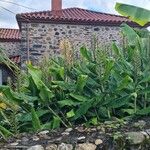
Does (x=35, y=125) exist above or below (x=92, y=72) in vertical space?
below

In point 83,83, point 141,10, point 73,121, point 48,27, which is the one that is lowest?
point 48,27

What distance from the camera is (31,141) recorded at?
4.48 metres

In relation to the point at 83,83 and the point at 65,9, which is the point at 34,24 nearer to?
the point at 65,9

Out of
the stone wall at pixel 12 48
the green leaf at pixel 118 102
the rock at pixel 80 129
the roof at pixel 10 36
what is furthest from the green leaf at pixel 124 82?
the stone wall at pixel 12 48

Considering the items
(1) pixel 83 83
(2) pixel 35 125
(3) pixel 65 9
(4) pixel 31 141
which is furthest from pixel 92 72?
(3) pixel 65 9

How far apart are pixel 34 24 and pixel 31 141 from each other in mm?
14630

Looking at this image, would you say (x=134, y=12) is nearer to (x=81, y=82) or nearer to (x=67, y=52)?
(x=67, y=52)

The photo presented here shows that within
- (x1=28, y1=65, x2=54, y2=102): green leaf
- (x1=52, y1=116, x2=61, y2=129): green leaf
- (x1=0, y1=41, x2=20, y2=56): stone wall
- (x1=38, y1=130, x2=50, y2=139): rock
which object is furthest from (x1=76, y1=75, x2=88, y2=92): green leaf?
(x1=0, y1=41, x2=20, y2=56): stone wall

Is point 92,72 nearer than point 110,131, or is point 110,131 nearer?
point 110,131

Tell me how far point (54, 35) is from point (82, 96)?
45.6ft

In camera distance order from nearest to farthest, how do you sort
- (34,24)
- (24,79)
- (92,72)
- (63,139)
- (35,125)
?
(63,139), (35,125), (92,72), (24,79), (34,24)

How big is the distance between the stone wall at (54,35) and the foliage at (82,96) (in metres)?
12.8

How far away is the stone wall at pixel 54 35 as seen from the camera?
1859cm

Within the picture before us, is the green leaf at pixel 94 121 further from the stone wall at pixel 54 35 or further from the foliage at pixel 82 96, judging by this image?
the stone wall at pixel 54 35
